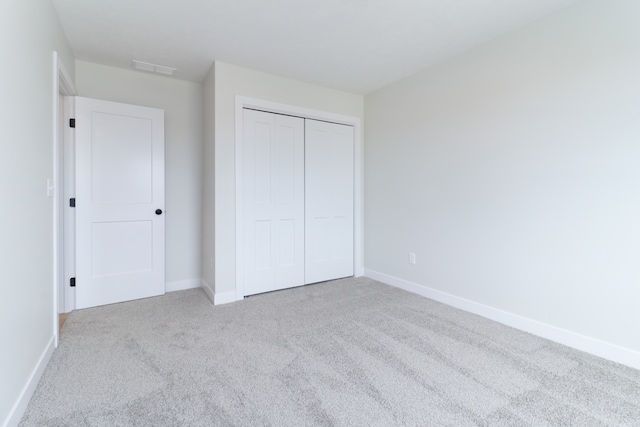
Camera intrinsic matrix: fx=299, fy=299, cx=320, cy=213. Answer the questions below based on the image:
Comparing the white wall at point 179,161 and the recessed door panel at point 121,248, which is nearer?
the recessed door panel at point 121,248

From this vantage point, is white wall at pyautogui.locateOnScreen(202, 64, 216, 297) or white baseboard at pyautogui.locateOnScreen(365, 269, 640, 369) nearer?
white baseboard at pyautogui.locateOnScreen(365, 269, 640, 369)

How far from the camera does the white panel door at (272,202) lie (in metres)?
3.25

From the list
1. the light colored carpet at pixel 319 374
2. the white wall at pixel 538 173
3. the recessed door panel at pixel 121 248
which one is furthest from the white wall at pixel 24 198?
the white wall at pixel 538 173

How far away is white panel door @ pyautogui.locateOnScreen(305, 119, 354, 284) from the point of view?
12.1ft

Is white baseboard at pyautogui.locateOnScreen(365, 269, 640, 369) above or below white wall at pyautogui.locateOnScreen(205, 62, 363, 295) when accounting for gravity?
below

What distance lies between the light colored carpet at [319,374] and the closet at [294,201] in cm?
79

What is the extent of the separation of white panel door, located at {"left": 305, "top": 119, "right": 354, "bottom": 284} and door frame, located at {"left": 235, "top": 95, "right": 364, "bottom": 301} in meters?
0.07

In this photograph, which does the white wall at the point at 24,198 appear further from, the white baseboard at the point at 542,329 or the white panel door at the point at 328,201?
the white baseboard at the point at 542,329

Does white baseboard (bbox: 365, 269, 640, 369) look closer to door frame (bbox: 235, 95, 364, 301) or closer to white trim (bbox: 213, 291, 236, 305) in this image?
door frame (bbox: 235, 95, 364, 301)

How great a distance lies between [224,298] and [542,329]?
2.79 m

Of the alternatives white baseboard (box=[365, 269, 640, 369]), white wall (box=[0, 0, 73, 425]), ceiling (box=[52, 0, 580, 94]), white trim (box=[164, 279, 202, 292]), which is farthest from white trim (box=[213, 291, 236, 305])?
ceiling (box=[52, 0, 580, 94])

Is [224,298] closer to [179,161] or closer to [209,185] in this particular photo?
[209,185]

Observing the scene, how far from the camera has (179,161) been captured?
11.3ft

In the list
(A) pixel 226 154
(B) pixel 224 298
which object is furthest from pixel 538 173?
(B) pixel 224 298
